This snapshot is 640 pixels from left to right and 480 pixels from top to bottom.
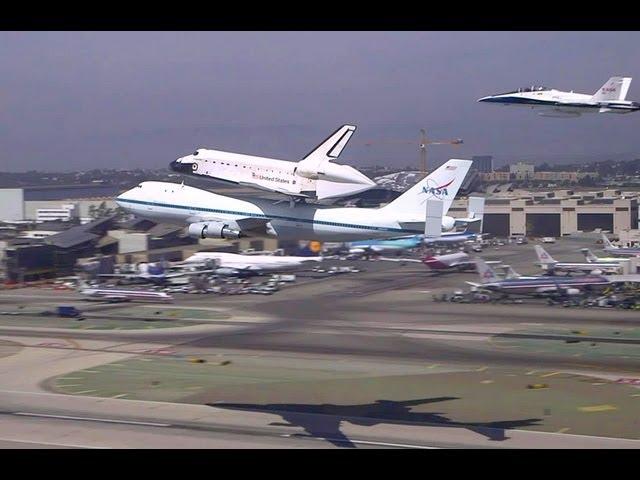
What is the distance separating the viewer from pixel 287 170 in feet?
145

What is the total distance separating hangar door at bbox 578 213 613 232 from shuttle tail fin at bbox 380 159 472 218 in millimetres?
17150

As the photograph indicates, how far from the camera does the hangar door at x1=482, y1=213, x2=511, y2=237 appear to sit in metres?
64.1

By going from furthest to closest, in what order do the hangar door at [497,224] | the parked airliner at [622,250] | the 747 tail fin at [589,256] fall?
1. the hangar door at [497,224]
2. the parked airliner at [622,250]
3. the 747 tail fin at [589,256]

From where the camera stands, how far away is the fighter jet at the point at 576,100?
36188mm

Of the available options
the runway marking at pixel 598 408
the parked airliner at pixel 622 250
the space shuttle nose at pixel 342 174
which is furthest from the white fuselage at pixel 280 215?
the runway marking at pixel 598 408

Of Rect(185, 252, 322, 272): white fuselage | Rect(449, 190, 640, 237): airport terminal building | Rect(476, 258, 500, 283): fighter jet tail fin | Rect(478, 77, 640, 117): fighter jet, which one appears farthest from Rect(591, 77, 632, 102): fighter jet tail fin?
Rect(449, 190, 640, 237): airport terminal building

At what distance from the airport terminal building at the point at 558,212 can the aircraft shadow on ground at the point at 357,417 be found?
45.2 m

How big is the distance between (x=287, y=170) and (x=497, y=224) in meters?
25.5

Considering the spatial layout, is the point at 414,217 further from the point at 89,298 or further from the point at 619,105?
the point at 89,298

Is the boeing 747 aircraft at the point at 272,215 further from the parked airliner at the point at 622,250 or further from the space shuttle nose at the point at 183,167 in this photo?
the parked airliner at the point at 622,250

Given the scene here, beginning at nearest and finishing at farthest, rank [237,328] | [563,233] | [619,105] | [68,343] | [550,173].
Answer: [68,343] → [237,328] → [619,105] → [563,233] → [550,173]

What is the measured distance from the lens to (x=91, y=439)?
49.8ft
